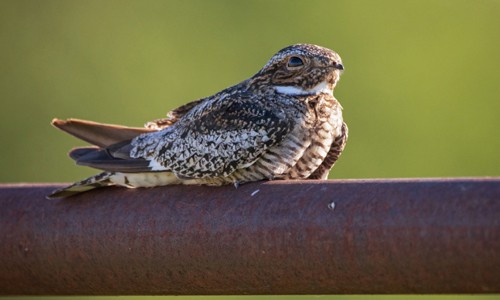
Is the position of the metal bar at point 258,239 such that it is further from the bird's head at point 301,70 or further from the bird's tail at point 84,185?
the bird's head at point 301,70

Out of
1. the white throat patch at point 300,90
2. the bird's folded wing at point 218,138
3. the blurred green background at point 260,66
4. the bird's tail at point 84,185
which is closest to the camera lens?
the bird's tail at point 84,185

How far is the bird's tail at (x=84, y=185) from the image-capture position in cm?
382

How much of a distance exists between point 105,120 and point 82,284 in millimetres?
7449

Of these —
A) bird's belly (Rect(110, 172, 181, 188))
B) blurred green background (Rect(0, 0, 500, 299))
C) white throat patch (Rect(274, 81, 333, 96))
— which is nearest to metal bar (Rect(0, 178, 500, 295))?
bird's belly (Rect(110, 172, 181, 188))

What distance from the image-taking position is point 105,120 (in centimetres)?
1088

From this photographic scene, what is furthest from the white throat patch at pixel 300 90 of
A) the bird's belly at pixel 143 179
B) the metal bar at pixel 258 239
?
the metal bar at pixel 258 239

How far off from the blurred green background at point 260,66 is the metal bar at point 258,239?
611 cm

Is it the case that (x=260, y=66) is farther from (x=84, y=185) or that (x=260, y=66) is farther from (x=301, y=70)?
(x=84, y=185)

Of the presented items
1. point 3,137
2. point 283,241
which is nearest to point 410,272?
point 283,241

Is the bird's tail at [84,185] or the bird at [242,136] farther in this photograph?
the bird at [242,136]

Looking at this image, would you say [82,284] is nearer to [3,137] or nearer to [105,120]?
[105,120]

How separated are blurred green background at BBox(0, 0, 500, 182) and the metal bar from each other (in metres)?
6.11

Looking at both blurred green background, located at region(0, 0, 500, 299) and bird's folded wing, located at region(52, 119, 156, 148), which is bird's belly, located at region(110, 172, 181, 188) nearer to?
bird's folded wing, located at region(52, 119, 156, 148)

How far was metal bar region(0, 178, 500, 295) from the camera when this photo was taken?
9.37ft
